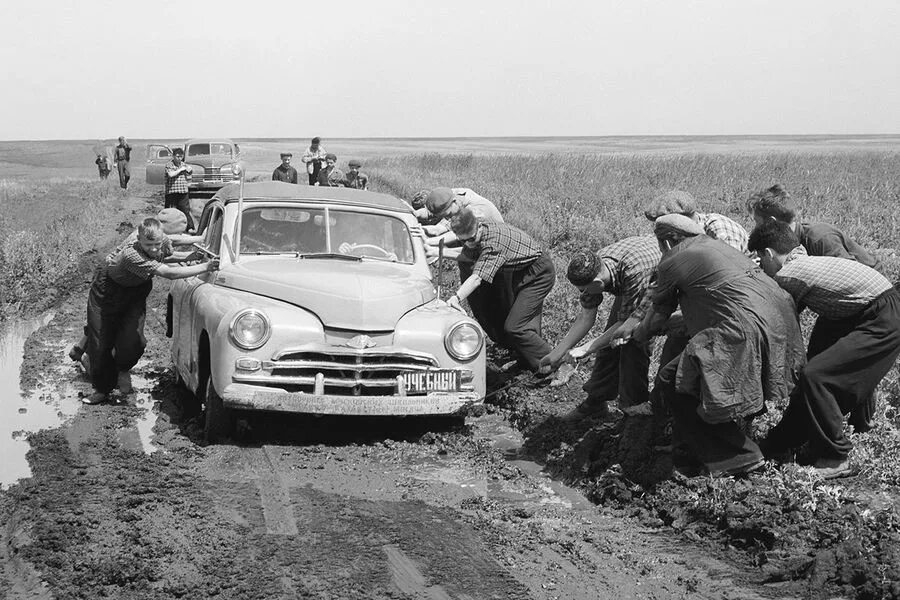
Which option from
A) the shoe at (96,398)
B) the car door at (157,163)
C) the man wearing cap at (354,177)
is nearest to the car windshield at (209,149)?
the car door at (157,163)

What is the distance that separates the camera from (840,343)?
20.6ft

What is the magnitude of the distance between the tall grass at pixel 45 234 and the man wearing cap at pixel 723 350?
9.74m

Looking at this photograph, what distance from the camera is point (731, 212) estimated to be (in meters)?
20.5

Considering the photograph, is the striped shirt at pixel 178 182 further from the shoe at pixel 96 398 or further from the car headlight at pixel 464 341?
the car headlight at pixel 464 341

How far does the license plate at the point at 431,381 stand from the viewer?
7.58 m

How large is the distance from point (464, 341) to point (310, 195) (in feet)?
6.46

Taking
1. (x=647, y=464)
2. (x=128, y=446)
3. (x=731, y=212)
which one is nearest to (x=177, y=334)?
(x=128, y=446)

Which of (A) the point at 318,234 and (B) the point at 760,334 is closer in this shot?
(B) the point at 760,334

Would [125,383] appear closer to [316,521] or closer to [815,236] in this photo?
[316,521]

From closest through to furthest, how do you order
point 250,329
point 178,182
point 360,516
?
point 360,516
point 250,329
point 178,182

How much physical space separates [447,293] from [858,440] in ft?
24.5

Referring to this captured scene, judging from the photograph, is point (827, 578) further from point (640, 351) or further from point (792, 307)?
point (640, 351)

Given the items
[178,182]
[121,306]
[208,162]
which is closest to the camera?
[121,306]

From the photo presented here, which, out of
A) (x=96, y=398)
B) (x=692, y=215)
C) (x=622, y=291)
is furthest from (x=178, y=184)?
(x=692, y=215)
